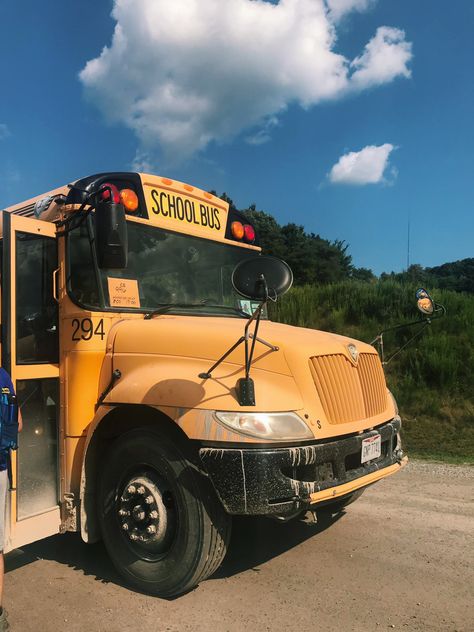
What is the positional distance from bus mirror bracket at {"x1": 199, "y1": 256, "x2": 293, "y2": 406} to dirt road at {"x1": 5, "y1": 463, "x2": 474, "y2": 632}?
1.31 meters

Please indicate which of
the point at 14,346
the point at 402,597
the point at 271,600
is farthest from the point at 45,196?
the point at 402,597

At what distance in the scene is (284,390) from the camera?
3.14 metres

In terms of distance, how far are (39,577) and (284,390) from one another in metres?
2.20

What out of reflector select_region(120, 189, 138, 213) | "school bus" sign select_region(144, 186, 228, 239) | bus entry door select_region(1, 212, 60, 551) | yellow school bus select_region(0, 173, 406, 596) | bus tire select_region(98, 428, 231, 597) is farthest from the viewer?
"school bus" sign select_region(144, 186, 228, 239)

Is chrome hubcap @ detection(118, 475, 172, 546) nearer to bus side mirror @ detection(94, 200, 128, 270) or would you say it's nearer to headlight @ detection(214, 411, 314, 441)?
headlight @ detection(214, 411, 314, 441)

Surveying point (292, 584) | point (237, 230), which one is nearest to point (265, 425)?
point (292, 584)

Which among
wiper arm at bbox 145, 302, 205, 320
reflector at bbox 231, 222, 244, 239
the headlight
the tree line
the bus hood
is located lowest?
the headlight

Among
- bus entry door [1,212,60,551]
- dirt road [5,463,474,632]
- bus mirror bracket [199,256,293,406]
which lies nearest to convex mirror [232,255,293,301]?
bus mirror bracket [199,256,293,406]

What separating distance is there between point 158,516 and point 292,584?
1.01m

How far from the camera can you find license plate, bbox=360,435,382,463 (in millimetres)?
3471

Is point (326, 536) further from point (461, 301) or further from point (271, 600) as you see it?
point (461, 301)

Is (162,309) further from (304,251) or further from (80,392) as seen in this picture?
(304,251)

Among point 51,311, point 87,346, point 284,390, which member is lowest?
point 284,390

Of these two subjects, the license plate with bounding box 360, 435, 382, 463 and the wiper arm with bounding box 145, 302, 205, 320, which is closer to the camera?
the license plate with bounding box 360, 435, 382, 463
